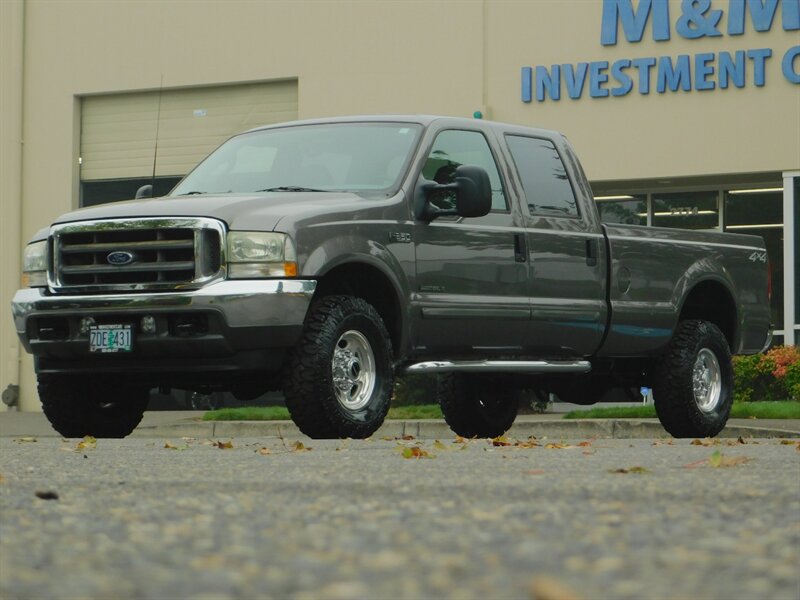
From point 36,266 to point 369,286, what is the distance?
1935 mm

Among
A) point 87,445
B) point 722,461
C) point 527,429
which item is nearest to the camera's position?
point 722,461

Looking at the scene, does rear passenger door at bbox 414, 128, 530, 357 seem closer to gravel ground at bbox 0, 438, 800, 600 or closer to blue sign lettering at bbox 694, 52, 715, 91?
gravel ground at bbox 0, 438, 800, 600

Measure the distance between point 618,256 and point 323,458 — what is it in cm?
462

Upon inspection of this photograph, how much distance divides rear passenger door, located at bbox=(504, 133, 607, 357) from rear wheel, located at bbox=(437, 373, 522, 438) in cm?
128

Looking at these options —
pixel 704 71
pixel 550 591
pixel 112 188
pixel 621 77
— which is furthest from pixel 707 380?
pixel 112 188

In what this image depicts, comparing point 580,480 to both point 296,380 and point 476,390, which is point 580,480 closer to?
point 296,380

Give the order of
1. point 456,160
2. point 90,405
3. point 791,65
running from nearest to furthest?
point 90,405 → point 456,160 → point 791,65

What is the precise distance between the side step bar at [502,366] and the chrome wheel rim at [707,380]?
1.20 metres

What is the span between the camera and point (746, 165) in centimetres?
2133

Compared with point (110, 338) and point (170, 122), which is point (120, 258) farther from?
point (170, 122)

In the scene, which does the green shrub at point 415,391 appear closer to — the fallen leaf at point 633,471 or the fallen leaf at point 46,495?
the fallen leaf at point 633,471

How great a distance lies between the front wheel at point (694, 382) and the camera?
11.3 m

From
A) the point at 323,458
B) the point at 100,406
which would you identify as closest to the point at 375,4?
the point at 100,406

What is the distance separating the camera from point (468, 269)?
9.85m
